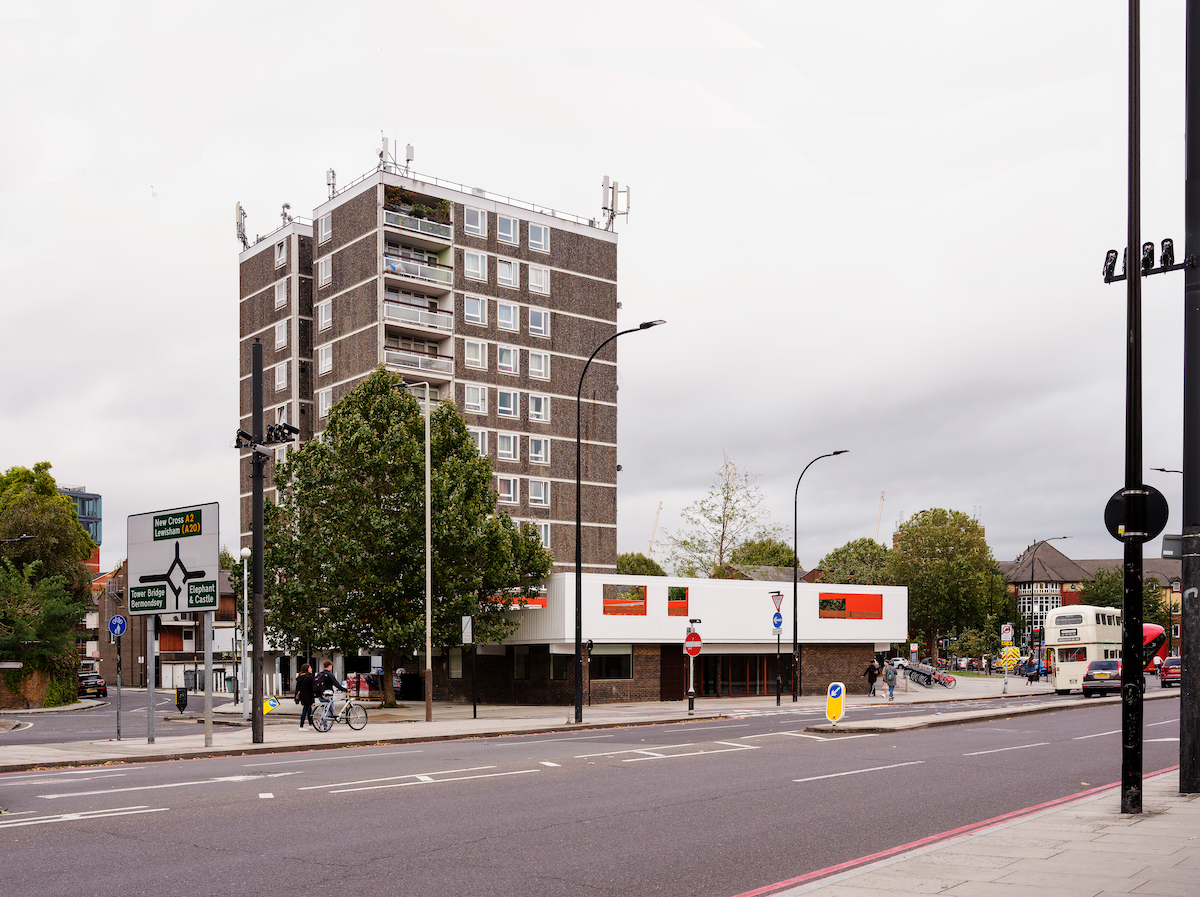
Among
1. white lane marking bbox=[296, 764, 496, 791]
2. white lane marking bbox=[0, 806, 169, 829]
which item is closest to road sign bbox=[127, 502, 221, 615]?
white lane marking bbox=[296, 764, 496, 791]

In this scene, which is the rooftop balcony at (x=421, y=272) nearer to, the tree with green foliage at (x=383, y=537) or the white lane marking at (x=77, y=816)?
the tree with green foliage at (x=383, y=537)

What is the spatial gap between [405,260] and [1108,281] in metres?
52.0

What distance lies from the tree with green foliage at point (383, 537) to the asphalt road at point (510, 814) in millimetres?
14830

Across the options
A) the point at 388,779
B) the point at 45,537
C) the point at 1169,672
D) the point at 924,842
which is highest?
the point at 45,537

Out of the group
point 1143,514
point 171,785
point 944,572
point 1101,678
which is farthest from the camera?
point 944,572

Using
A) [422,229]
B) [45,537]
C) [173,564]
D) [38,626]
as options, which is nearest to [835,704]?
[173,564]

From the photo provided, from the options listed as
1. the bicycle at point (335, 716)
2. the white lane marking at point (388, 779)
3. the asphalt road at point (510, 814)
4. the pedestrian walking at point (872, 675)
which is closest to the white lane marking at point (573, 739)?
the asphalt road at point (510, 814)

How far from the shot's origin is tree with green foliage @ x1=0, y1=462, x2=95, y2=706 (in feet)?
174

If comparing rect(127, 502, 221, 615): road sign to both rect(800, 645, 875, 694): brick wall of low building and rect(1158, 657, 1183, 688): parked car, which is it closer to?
rect(800, 645, 875, 694): brick wall of low building

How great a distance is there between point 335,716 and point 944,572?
268 ft

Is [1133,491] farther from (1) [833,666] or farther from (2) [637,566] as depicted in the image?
(2) [637,566]

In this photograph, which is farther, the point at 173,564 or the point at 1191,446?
the point at 173,564

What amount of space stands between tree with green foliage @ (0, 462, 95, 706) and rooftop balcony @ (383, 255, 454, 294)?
2221 centimetres

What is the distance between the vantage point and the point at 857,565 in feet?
373
